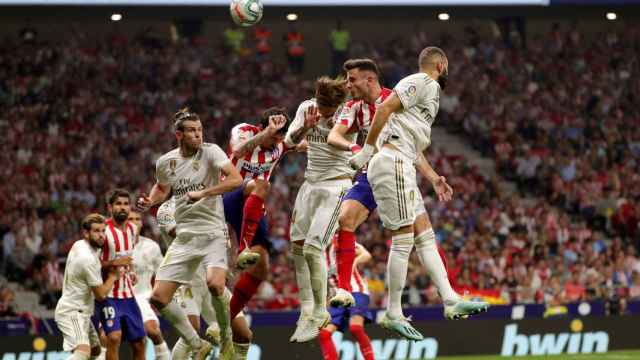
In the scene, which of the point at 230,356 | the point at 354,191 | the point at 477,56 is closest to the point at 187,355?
the point at 230,356

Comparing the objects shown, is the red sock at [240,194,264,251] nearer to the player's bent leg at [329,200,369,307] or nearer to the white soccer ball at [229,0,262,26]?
the player's bent leg at [329,200,369,307]

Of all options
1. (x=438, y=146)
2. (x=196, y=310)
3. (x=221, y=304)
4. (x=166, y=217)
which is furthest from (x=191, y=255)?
(x=438, y=146)

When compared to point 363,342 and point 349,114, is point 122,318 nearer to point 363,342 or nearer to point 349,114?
point 363,342

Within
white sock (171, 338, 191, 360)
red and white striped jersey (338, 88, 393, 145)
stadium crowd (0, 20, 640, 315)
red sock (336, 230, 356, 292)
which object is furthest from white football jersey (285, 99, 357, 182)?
stadium crowd (0, 20, 640, 315)

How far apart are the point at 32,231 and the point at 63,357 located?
241 inches

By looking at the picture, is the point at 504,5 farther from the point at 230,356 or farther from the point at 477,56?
the point at 230,356

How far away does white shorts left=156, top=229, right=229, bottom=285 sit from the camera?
13719 mm

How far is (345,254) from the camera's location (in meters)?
12.9

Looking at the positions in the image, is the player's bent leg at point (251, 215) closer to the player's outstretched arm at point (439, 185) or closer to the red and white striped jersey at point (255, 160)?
the red and white striped jersey at point (255, 160)

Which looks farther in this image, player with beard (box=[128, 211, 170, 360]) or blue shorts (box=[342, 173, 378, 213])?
player with beard (box=[128, 211, 170, 360])

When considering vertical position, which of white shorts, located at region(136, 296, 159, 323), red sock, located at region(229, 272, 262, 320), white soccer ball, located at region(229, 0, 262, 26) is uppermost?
white soccer ball, located at region(229, 0, 262, 26)

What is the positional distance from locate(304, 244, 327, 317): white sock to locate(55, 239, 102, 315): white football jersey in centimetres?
328

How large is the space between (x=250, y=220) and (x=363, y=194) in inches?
62.7

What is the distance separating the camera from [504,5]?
1113 inches
